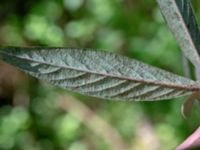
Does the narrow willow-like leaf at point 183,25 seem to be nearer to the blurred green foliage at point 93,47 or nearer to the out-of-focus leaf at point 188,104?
the out-of-focus leaf at point 188,104

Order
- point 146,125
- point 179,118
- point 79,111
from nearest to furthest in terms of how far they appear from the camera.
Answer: point 179,118
point 146,125
point 79,111

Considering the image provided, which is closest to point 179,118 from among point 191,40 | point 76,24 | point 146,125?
point 146,125

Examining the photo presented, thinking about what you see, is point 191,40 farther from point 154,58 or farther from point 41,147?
point 41,147

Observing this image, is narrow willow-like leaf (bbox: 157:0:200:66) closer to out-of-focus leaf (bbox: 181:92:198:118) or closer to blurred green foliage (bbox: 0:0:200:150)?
out-of-focus leaf (bbox: 181:92:198:118)

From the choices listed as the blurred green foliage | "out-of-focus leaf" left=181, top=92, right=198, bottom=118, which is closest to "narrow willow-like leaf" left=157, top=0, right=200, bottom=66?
"out-of-focus leaf" left=181, top=92, right=198, bottom=118

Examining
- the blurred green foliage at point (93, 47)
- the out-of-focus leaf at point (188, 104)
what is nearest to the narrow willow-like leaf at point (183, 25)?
the out-of-focus leaf at point (188, 104)

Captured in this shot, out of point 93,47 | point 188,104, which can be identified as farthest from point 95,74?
point 93,47
